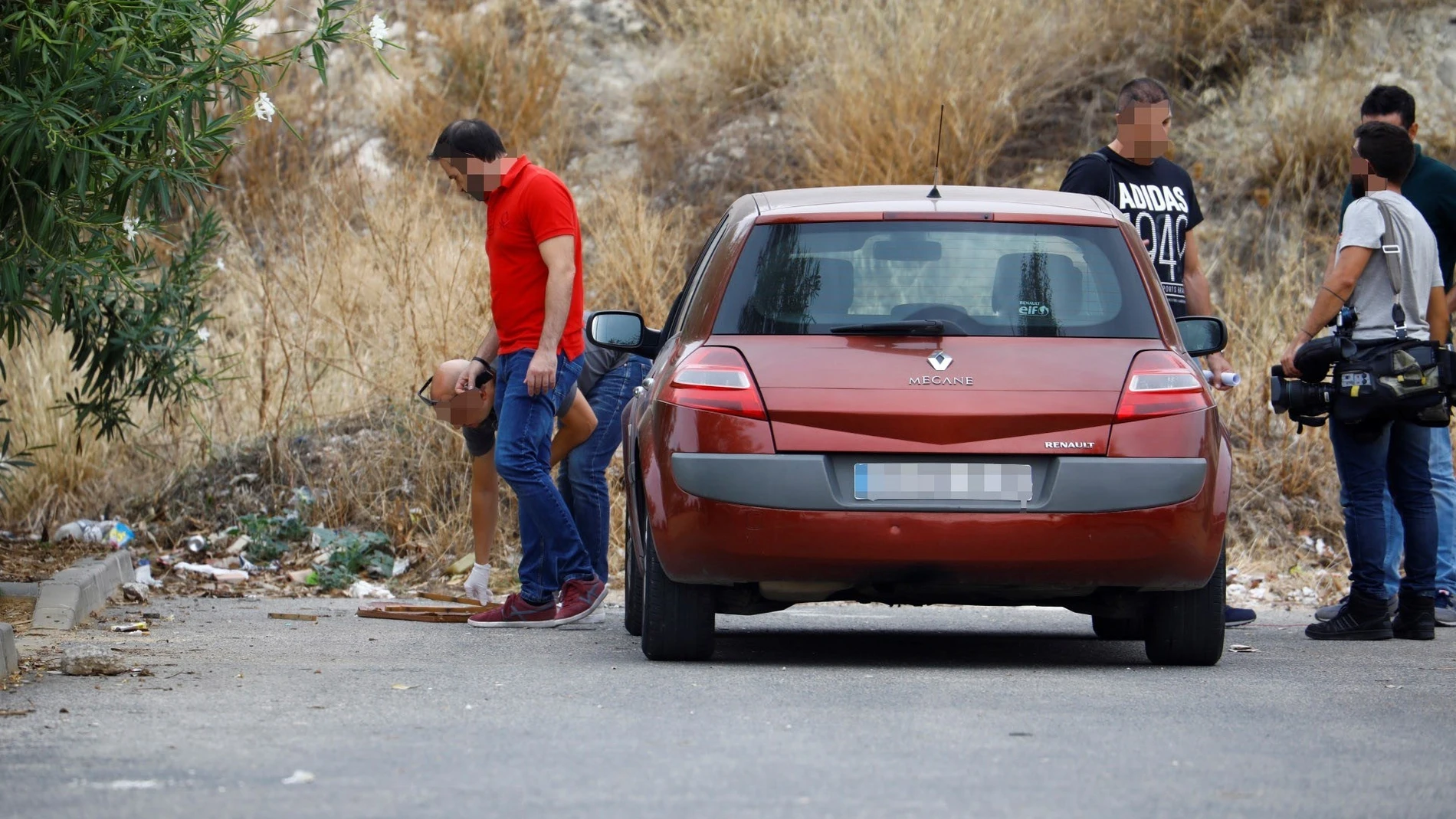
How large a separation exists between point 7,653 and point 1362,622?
5135mm

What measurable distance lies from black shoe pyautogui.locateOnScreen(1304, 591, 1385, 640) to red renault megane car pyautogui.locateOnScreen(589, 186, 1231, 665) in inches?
58.8

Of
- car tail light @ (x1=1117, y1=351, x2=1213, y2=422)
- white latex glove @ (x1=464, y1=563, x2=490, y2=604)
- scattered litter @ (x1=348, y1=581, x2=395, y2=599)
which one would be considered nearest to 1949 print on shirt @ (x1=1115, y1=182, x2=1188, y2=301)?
car tail light @ (x1=1117, y1=351, x2=1213, y2=422)

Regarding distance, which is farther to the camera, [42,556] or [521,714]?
[42,556]

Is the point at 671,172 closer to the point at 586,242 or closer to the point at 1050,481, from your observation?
the point at 586,242

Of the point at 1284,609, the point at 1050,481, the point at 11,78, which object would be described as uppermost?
the point at 11,78

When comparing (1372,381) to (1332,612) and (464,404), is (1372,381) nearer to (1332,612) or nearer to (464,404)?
(1332,612)

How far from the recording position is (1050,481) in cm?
596

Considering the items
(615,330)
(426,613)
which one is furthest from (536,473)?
(426,613)

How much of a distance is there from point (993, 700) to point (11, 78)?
4.04 metres

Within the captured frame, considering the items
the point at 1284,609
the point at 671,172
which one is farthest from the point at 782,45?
the point at 1284,609

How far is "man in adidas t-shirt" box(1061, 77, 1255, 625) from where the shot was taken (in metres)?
8.16

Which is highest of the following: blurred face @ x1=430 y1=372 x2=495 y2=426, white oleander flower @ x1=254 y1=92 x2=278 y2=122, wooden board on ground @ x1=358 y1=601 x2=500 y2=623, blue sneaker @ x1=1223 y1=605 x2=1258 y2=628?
white oleander flower @ x1=254 y1=92 x2=278 y2=122

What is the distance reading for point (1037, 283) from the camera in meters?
6.33

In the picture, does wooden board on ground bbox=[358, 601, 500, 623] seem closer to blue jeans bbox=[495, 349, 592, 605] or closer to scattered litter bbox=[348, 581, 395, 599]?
blue jeans bbox=[495, 349, 592, 605]
